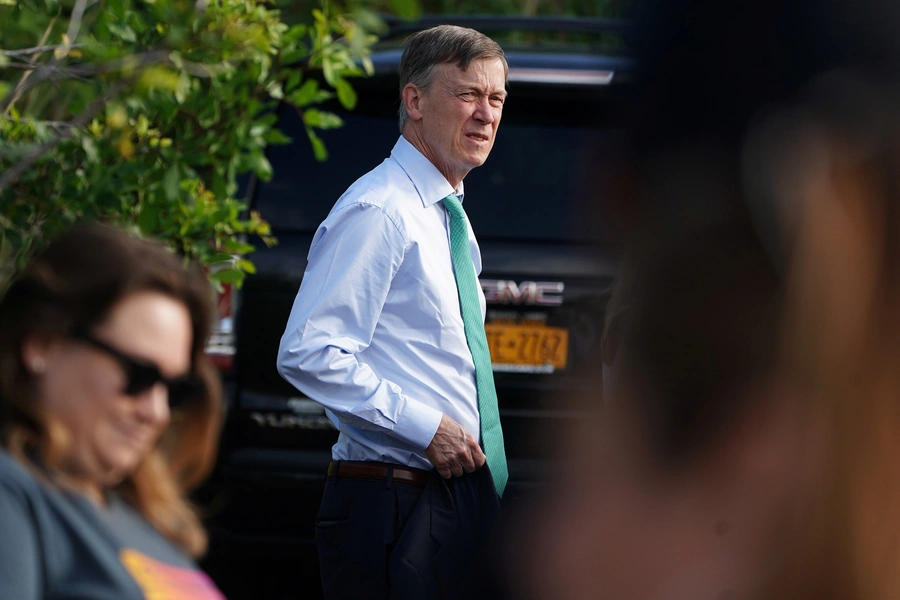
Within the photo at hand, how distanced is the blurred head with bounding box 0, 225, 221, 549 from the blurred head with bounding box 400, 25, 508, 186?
1.35 metres

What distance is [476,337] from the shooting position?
2947 mm

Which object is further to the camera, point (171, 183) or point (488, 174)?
point (488, 174)

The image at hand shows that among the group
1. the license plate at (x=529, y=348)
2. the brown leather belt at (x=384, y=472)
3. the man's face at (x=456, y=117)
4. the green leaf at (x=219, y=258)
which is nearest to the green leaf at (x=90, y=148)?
the green leaf at (x=219, y=258)

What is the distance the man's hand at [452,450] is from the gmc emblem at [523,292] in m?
1.83

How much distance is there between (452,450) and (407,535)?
0.22 metres

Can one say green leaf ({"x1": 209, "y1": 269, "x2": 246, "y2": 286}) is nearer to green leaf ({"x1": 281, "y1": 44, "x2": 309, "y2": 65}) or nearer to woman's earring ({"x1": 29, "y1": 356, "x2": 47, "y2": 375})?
green leaf ({"x1": 281, "y1": 44, "x2": 309, "y2": 65})

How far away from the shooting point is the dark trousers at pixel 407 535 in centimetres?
275

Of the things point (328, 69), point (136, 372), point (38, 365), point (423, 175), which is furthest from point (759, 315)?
point (328, 69)

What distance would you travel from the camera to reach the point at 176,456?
195 centimetres

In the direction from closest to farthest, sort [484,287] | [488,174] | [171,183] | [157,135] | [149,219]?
1. [171,183]
2. [149,219]
3. [157,135]
4. [484,287]
5. [488,174]

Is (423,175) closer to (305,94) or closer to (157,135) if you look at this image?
(305,94)

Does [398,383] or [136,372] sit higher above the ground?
[136,372]

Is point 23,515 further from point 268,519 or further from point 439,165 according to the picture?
point 268,519

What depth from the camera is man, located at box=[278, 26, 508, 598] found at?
276 centimetres
